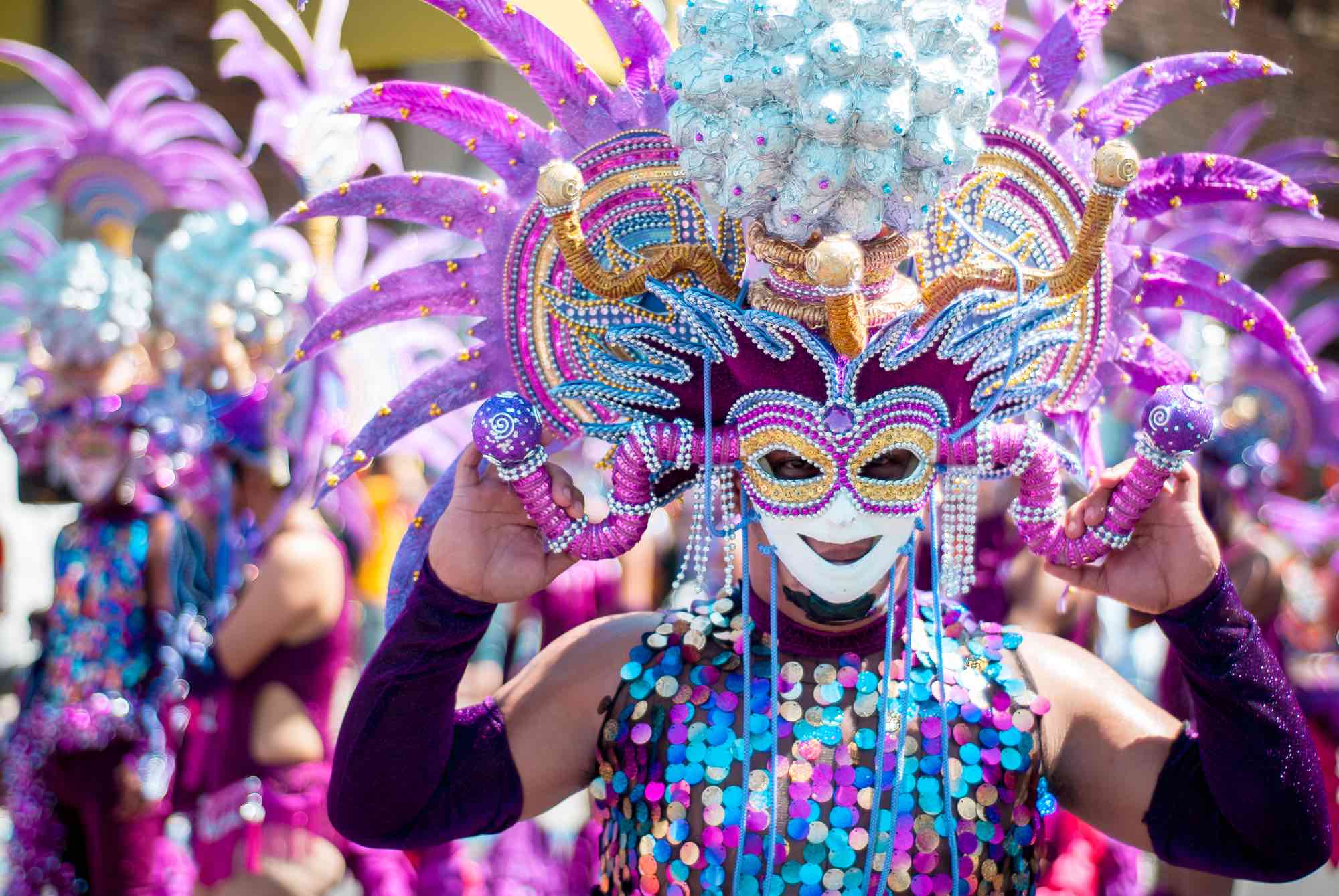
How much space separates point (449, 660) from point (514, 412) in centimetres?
37

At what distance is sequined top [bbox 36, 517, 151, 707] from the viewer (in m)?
4.16

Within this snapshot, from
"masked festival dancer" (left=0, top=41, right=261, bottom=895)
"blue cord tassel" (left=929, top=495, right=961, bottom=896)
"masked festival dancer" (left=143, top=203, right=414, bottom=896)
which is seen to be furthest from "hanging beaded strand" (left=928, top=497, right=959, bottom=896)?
"masked festival dancer" (left=0, top=41, right=261, bottom=895)

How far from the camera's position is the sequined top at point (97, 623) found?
164 inches

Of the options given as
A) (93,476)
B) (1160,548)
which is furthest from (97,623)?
(1160,548)

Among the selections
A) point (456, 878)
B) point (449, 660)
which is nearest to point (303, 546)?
point (456, 878)

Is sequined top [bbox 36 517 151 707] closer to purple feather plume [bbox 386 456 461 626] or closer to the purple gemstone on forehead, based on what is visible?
purple feather plume [bbox 386 456 461 626]

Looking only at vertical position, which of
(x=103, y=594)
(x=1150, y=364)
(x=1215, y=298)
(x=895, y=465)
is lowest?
(x=103, y=594)

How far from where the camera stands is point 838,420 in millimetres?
1986

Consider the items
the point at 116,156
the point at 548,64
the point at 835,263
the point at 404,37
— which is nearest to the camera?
the point at 835,263

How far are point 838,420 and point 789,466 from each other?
107 mm

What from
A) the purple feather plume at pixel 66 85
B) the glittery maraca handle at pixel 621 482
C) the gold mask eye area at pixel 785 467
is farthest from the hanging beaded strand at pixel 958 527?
the purple feather plume at pixel 66 85

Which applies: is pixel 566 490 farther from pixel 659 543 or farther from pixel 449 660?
pixel 659 543

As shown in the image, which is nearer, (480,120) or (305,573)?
(480,120)

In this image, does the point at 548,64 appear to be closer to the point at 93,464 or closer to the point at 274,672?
the point at 274,672
